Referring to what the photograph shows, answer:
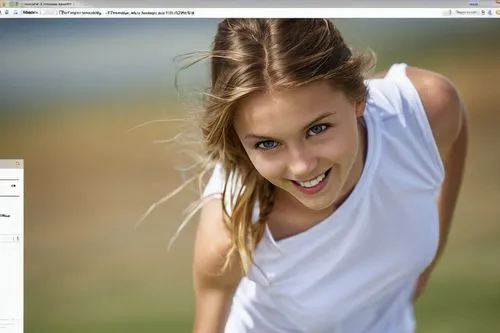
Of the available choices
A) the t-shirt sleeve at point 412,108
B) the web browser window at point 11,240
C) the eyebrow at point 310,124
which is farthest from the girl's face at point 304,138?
the web browser window at point 11,240

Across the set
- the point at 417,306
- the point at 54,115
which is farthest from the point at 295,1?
the point at 417,306

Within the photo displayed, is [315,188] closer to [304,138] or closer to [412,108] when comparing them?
[304,138]

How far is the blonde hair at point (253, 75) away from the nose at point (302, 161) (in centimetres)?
10

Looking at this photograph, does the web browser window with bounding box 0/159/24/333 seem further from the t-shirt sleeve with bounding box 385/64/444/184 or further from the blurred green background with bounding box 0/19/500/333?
the t-shirt sleeve with bounding box 385/64/444/184

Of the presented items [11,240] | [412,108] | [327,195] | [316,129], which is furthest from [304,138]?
[11,240]

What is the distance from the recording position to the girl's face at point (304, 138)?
1.54 meters

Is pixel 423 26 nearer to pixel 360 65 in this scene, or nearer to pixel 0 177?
pixel 360 65

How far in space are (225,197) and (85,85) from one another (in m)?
0.33

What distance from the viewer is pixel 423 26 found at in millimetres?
1671

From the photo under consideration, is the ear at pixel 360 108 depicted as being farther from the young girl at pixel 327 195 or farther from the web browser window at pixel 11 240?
the web browser window at pixel 11 240

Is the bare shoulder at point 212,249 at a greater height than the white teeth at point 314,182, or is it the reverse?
the white teeth at point 314,182

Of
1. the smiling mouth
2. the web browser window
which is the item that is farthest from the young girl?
the web browser window

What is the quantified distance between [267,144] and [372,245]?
0.28m

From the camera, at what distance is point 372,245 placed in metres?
1.68
